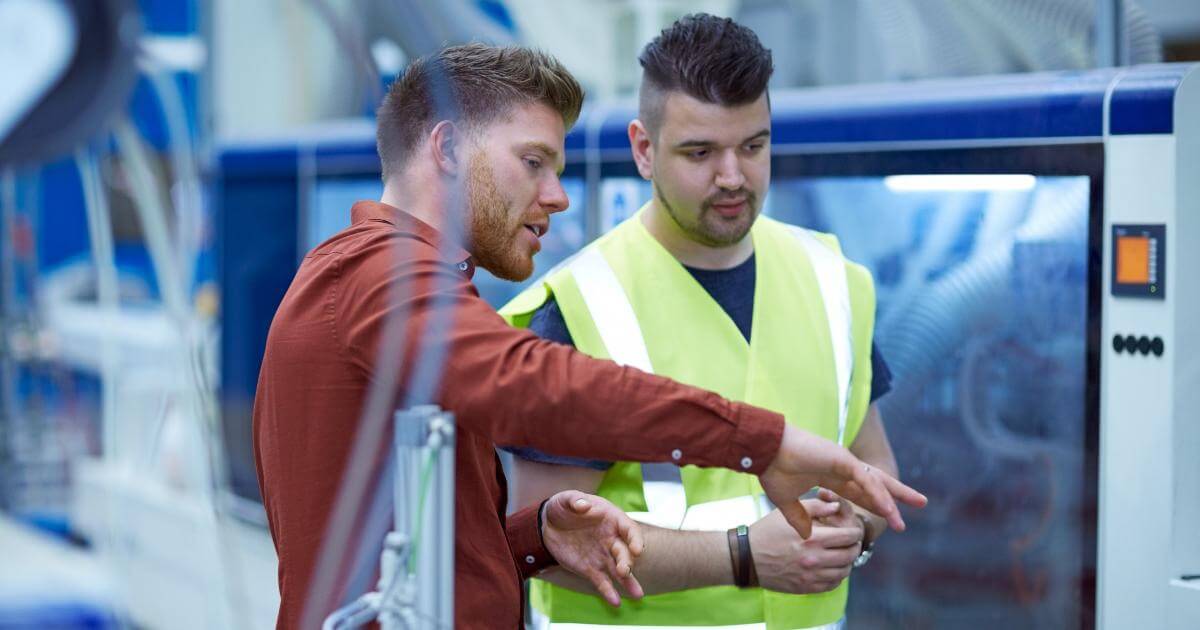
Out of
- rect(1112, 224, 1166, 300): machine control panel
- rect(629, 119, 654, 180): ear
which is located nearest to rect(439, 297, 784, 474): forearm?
rect(629, 119, 654, 180): ear

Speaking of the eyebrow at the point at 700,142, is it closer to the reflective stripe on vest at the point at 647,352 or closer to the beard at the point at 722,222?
the beard at the point at 722,222

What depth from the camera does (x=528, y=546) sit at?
1.52 meters

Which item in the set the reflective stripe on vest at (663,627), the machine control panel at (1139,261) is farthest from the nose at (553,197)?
the machine control panel at (1139,261)

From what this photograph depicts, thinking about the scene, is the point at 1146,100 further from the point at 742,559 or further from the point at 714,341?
the point at 742,559

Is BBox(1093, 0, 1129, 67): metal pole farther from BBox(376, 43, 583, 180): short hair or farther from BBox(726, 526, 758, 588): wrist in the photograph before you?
BBox(376, 43, 583, 180): short hair

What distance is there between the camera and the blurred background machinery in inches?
42.8

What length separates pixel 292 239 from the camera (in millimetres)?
3869

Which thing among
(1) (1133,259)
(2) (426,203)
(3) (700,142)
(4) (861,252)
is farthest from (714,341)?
(4) (861,252)

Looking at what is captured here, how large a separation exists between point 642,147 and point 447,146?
25.0 inches

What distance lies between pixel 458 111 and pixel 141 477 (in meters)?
0.77

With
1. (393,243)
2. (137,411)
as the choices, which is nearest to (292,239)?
(137,411)

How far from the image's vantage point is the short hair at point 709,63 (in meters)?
1.74

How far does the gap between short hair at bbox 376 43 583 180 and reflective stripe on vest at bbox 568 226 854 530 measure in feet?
1.42

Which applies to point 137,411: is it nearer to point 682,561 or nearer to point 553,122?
point 682,561
